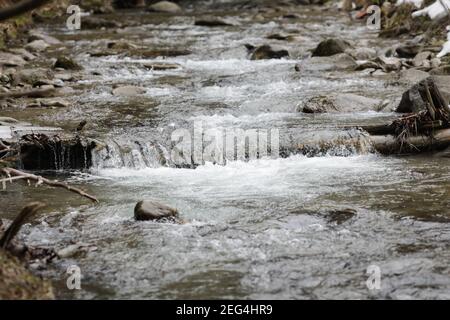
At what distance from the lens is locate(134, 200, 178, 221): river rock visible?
24.7ft

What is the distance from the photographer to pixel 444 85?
1220cm

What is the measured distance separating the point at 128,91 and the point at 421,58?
7.76 meters

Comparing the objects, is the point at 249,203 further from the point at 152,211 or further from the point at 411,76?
the point at 411,76

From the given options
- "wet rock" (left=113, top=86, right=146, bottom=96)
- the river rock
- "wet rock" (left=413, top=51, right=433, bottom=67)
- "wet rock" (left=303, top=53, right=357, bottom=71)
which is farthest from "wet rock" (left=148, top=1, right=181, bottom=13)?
the river rock

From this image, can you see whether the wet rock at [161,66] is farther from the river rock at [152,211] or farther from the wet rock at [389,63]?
the river rock at [152,211]

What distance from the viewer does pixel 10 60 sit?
60.0ft

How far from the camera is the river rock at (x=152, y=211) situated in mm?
7516

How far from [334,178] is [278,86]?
A: 20.9ft

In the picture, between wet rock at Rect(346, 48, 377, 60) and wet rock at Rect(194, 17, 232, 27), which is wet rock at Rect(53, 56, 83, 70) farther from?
wet rock at Rect(194, 17, 232, 27)

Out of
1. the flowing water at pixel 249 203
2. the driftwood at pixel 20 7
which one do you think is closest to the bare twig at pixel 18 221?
the flowing water at pixel 249 203

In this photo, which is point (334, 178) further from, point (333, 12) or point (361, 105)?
point (333, 12)

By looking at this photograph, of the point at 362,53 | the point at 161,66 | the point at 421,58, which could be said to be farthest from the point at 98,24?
the point at 421,58
